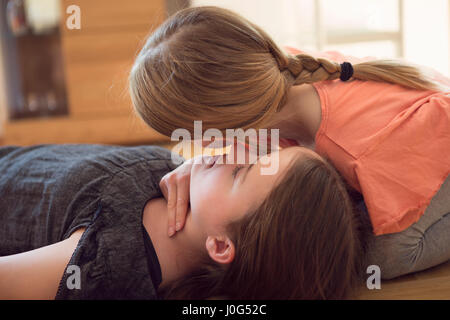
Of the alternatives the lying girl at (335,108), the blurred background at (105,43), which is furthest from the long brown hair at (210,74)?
the blurred background at (105,43)

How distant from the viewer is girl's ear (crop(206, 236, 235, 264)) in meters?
0.73

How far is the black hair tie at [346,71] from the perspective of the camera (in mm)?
845

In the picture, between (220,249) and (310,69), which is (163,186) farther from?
(310,69)

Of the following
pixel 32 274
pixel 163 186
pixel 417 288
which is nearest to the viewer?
pixel 32 274

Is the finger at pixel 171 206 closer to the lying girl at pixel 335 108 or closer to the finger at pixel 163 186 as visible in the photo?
the finger at pixel 163 186

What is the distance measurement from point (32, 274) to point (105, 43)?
183cm

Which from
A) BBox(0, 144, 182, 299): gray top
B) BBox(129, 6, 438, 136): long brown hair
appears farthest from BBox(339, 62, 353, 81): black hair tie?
BBox(0, 144, 182, 299): gray top

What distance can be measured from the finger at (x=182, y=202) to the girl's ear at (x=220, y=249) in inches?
3.1

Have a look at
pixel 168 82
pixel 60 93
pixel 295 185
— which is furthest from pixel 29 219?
pixel 60 93

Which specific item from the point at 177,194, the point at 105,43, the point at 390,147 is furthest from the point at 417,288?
the point at 105,43

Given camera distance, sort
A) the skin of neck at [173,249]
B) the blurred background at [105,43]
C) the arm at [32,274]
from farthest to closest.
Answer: the blurred background at [105,43], the skin of neck at [173,249], the arm at [32,274]

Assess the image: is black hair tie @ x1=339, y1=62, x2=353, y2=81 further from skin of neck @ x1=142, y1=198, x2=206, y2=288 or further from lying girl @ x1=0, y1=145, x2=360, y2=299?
skin of neck @ x1=142, y1=198, x2=206, y2=288

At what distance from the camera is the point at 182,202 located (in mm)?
839

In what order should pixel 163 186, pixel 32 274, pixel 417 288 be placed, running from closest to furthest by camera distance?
pixel 32 274 < pixel 417 288 < pixel 163 186
